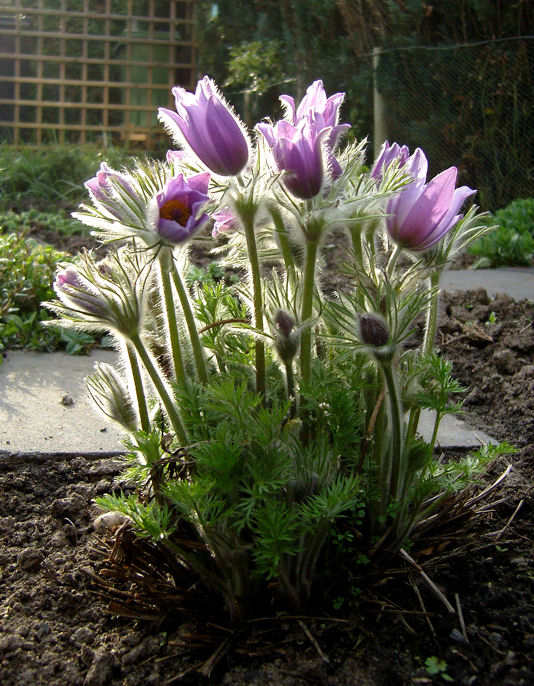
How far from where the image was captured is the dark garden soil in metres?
1.12

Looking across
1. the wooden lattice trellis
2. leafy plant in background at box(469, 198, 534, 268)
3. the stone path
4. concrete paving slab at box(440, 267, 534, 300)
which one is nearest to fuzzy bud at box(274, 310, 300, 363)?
the stone path

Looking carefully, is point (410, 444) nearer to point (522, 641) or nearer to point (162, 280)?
point (522, 641)

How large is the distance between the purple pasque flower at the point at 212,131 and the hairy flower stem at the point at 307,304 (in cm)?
17

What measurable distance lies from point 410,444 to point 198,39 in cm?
877

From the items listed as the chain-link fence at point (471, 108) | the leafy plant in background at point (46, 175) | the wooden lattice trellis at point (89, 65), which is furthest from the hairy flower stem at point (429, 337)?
the wooden lattice trellis at point (89, 65)

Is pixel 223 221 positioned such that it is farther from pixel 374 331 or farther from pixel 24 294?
pixel 24 294

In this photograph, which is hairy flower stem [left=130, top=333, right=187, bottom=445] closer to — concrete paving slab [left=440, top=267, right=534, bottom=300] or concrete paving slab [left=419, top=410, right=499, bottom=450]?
concrete paving slab [left=419, top=410, right=499, bottom=450]

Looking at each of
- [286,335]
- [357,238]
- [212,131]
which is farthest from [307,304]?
[212,131]

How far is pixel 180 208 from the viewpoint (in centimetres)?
111

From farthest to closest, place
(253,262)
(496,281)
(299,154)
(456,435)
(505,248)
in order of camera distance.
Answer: (505,248), (496,281), (456,435), (253,262), (299,154)

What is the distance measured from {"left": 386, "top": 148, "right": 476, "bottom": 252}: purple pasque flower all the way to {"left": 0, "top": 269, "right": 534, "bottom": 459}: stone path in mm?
789

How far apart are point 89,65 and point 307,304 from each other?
9.20 metres

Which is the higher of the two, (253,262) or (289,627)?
(253,262)

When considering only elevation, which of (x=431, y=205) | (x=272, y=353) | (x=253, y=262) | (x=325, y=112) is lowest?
(x=272, y=353)
